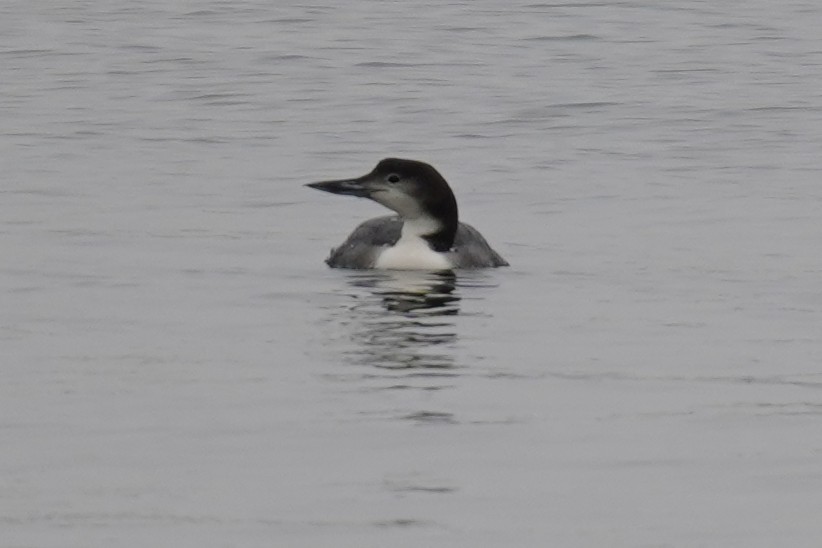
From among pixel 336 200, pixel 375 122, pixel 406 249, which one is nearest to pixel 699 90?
pixel 375 122

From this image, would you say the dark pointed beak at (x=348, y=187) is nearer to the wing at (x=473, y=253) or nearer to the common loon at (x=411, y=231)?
the common loon at (x=411, y=231)

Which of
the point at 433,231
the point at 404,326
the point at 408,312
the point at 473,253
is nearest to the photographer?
the point at 404,326

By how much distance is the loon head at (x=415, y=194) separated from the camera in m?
14.3

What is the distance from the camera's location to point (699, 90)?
2514 centimetres

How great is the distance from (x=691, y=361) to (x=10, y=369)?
3055 millimetres

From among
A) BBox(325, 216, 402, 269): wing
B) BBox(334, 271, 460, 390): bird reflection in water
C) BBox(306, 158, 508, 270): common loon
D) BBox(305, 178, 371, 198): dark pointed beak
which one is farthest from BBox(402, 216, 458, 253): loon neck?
BBox(305, 178, 371, 198): dark pointed beak

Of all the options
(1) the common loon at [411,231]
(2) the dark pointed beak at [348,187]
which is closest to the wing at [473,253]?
(1) the common loon at [411,231]

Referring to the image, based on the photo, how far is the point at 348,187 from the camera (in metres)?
14.7

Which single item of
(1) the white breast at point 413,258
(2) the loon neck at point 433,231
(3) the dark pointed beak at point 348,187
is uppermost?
(3) the dark pointed beak at point 348,187

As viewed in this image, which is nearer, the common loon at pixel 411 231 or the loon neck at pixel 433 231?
the common loon at pixel 411 231

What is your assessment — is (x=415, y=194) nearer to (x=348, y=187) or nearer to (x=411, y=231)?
(x=411, y=231)

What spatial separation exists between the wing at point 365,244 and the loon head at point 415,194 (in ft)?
0.43

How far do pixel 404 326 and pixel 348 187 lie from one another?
2743 millimetres

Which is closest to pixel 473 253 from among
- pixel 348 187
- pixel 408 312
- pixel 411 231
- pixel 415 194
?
pixel 411 231
